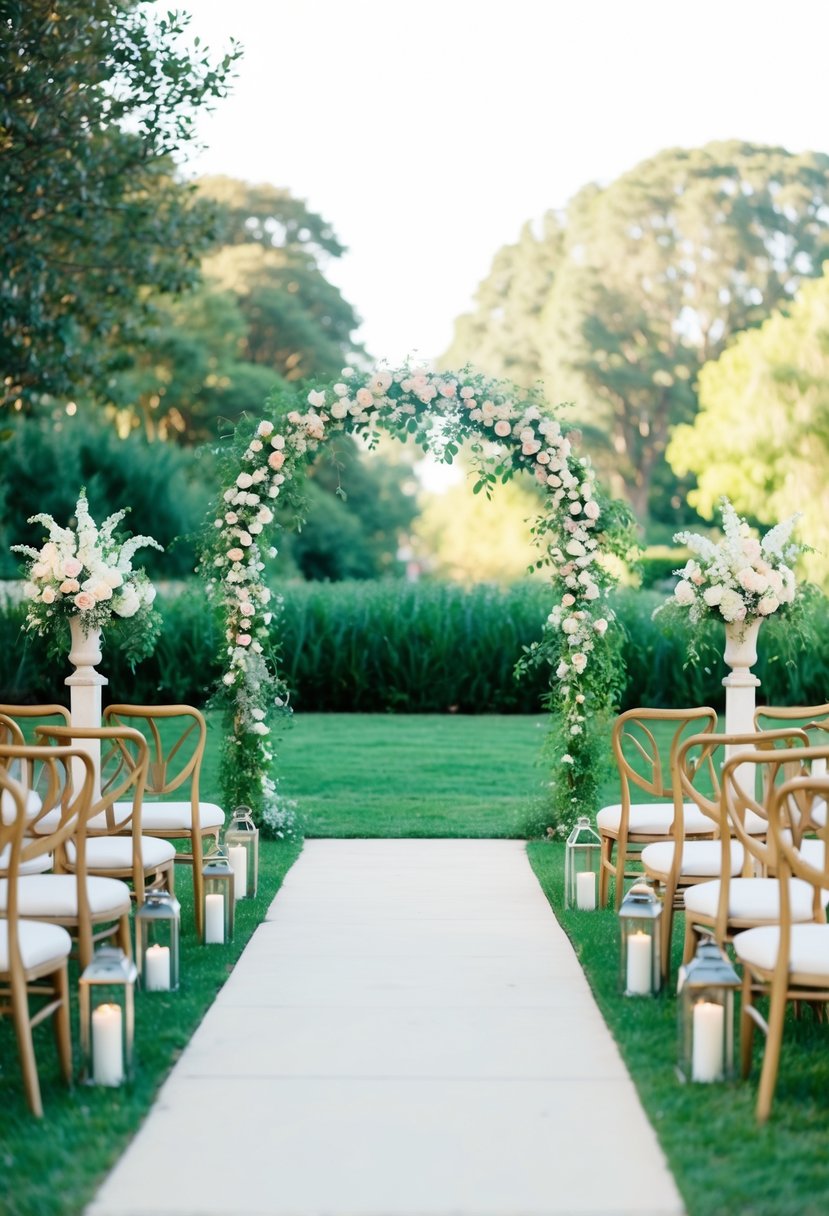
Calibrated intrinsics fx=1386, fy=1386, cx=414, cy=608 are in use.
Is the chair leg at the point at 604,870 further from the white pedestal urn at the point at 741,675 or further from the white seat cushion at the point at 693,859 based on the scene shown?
the white seat cushion at the point at 693,859

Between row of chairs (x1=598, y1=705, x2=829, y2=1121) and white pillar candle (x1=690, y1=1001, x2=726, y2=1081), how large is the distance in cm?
9

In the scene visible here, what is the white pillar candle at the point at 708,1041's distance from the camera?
151 inches

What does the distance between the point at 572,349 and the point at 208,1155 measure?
41293 millimetres

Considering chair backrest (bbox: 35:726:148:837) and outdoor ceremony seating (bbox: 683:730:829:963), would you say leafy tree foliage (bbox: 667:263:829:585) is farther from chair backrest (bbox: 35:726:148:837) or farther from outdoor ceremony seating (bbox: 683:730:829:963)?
outdoor ceremony seating (bbox: 683:730:829:963)

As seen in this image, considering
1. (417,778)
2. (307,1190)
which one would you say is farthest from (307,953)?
(417,778)

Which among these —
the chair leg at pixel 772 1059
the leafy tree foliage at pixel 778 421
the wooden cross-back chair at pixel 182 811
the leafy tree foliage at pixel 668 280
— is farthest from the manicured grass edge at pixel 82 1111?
the leafy tree foliage at pixel 668 280

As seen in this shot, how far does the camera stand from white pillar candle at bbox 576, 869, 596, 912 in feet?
20.9

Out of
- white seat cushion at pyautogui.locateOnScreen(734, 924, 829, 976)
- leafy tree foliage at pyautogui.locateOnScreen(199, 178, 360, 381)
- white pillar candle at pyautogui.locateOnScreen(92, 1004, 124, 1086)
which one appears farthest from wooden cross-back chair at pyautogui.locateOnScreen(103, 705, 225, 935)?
leafy tree foliage at pyautogui.locateOnScreen(199, 178, 360, 381)

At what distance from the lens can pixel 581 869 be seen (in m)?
6.42

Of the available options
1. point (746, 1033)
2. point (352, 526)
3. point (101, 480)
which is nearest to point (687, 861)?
point (746, 1033)

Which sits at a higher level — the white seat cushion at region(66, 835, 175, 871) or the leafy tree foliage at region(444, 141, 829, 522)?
the leafy tree foliage at region(444, 141, 829, 522)

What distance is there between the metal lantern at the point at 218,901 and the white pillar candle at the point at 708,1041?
92.6 inches

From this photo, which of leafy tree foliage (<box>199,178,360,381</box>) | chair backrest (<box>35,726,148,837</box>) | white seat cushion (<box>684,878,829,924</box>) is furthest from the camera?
leafy tree foliage (<box>199,178,360,381</box>)

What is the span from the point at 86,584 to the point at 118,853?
172 cm
